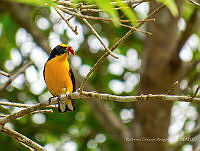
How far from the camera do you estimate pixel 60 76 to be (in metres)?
3.95

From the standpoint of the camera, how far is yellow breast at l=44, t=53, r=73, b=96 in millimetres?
3932

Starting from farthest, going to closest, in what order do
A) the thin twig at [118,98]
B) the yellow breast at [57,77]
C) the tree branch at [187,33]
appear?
1. the tree branch at [187,33]
2. the yellow breast at [57,77]
3. the thin twig at [118,98]

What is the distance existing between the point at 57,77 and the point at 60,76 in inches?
1.3

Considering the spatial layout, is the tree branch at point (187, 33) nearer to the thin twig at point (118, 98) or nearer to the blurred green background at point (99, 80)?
the blurred green background at point (99, 80)

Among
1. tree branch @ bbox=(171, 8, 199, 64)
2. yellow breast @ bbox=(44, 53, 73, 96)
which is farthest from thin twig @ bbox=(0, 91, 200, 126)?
tree branch @ bbox=(171, 8, 199, 64)

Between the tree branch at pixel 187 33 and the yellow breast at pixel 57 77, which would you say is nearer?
the yellow breast at pixel 57 77

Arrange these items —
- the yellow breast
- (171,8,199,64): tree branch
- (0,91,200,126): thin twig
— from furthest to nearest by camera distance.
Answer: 1. (171,8,199,64): tree branch
2. the yellow breast
3. (0,91,200,126): thin twig

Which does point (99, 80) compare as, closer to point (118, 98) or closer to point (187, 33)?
point (187, 33)

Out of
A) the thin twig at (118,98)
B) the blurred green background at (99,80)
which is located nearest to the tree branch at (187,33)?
the blurred green background at (99,80)

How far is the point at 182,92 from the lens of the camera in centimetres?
530

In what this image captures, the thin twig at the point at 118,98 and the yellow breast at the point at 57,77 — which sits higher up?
the yellow breast at the point at 57,77

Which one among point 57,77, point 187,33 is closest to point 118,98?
point 57,77

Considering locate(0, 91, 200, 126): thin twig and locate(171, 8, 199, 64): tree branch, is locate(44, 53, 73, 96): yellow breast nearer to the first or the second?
locate(171, 8, 199, 64): tree branch

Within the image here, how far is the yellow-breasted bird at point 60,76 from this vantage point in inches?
155
